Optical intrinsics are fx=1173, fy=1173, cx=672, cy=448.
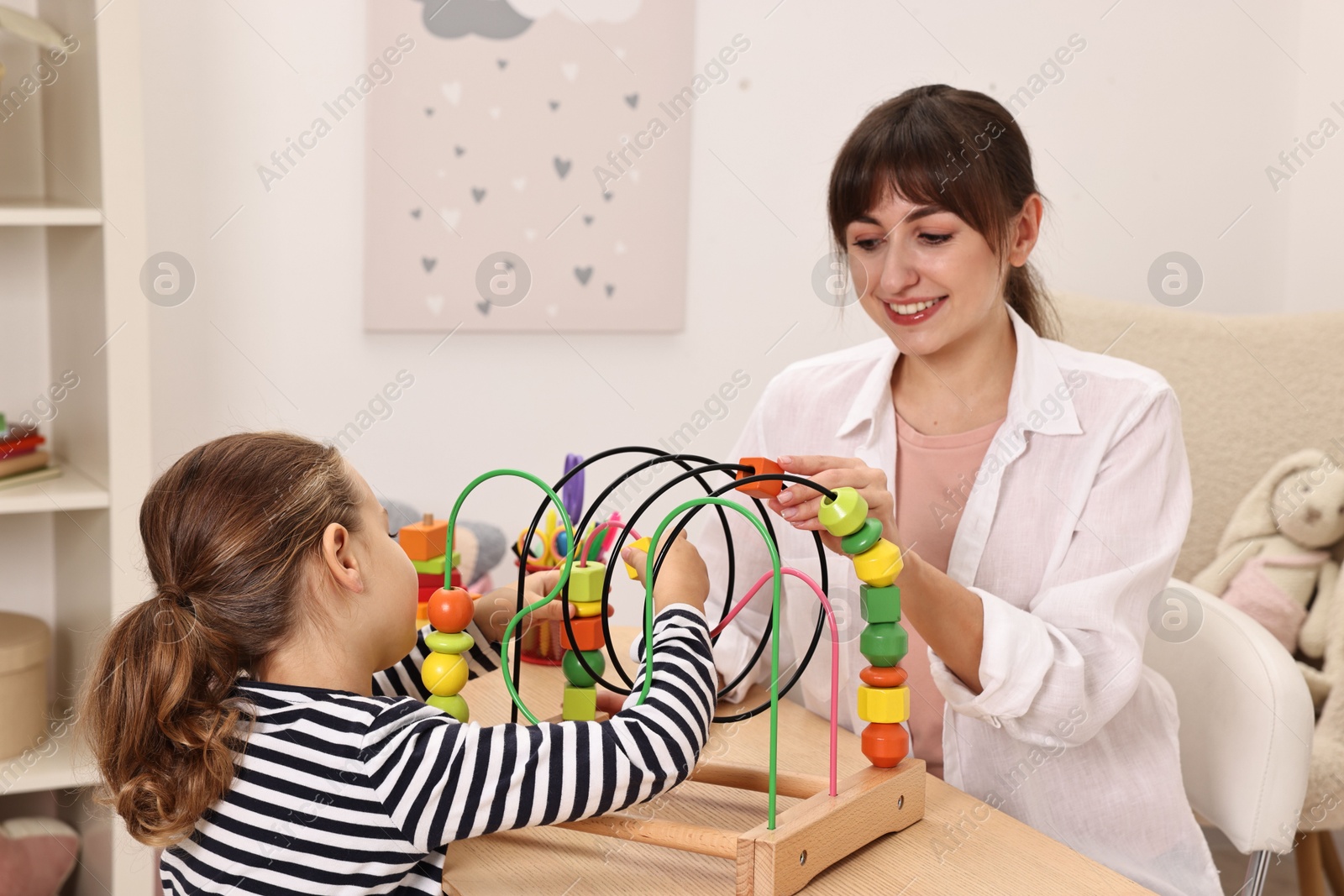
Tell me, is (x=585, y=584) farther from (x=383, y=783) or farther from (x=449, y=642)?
(x=383, y=783)

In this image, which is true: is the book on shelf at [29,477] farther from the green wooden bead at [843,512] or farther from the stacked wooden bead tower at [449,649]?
the green wooden bead at [843,512]

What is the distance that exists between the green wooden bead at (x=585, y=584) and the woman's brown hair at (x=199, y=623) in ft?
0.69

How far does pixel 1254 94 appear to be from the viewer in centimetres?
256

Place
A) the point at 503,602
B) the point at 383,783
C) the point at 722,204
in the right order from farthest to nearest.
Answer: the point at 722,204 < the point at 503,602 < the point at 383,783

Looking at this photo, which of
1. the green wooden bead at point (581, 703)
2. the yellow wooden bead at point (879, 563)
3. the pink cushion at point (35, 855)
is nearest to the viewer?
the yellow wooden bead at point (879, 563)

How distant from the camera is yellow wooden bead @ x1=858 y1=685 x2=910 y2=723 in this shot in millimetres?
998

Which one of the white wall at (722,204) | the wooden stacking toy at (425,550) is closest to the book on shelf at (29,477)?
the white wall at (722,204)

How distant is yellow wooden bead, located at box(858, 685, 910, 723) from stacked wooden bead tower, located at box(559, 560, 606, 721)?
0.24 metres

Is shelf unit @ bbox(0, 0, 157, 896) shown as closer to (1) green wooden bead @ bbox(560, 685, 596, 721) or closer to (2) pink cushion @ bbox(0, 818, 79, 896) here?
(2) pink cushion @ bbox(0, 818, 79, 896)

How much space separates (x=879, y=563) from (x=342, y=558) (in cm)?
44

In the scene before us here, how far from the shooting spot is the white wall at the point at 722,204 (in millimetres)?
1977

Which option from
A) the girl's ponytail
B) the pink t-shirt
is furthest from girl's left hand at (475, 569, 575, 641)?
the pink t-shirt

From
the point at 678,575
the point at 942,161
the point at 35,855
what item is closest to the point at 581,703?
the point at 678,575

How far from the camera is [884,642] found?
0.98 m
